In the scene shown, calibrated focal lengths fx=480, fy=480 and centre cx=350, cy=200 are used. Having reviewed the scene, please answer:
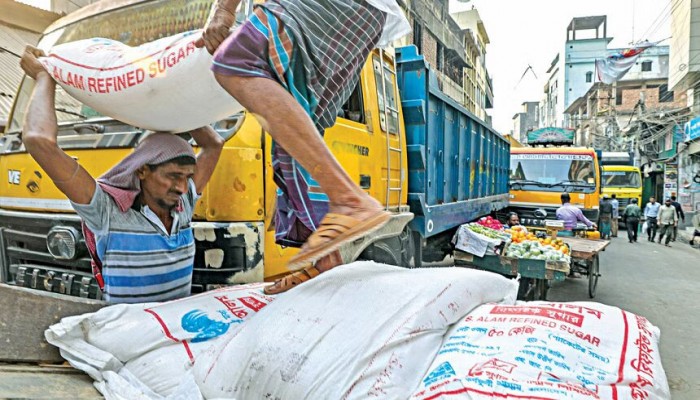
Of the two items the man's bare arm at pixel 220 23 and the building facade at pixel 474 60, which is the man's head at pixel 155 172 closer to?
the man's bare arm at pixel 220 23

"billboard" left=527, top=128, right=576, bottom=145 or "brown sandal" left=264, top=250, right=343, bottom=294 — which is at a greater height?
"billboard" left=527, top=128, right=576, bottom=145

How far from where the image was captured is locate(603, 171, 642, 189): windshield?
1931cm

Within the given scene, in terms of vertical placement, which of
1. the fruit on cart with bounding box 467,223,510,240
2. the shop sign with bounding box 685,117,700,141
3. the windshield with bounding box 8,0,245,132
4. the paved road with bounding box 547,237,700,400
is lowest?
the paved road with bounding box 547,237,700,400

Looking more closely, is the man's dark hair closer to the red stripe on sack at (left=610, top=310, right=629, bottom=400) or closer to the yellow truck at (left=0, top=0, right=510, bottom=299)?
the yellow truck at (left=0, top=0, right=510, bottom=299)

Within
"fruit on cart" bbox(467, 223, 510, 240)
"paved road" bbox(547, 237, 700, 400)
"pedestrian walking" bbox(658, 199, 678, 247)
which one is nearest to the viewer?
"paved road" bbox(547, 237, 700, 400)

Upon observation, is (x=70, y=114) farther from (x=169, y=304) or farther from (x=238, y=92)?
(x=238, y=92)

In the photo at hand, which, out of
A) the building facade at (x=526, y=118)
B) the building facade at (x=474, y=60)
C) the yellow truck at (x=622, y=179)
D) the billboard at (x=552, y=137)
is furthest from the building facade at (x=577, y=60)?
the billboard at (x=552, y=137)

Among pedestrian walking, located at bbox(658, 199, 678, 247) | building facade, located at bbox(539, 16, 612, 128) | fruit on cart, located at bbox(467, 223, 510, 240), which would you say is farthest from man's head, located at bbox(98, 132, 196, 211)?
building facade, located at bbox(539, 16, 612, 128)

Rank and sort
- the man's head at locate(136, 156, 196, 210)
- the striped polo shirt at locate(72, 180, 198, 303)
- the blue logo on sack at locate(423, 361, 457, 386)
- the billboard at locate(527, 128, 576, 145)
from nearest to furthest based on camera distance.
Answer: the blue logo on sack at locate(423, 361, 457, 386) < the striped polo shirt at locate(72, 180, 198, 303) < the man's head at locate(136, 156, 196, 210) < the billboard at locate(527, 128, 576, 145)

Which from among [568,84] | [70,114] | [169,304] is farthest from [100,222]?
[568,84]

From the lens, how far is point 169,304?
5.03 ft

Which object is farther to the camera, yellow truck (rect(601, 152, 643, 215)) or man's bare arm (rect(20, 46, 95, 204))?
yellow truck (rect(601, 152, 643, 215))

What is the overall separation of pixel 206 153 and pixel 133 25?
3.63 feet

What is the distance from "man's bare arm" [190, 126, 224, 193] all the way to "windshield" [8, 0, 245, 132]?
0.69 m
